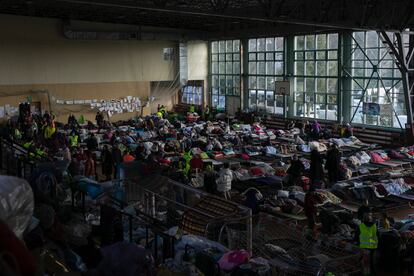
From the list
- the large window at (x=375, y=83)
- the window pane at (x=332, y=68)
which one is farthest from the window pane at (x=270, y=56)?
the large window at (x=375, y=83)

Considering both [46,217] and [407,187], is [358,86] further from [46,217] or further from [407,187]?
[46,217]

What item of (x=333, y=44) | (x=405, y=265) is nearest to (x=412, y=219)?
(x=405, y=265)

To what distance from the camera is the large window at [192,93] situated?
3406 cm

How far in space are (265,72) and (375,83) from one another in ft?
24.9

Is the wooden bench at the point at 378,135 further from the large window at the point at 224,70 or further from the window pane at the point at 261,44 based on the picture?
the large window at the point at 224,70

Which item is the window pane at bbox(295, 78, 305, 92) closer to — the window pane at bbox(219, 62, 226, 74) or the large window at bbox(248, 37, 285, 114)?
the large window at bbox(248, 37, 285, 114)

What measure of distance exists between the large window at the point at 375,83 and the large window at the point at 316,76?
1.11 m

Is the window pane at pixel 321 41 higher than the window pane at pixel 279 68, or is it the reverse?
the window pane at pixel 321 41

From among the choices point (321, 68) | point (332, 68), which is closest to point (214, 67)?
point (321, 68)

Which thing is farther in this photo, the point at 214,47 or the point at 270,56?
the point at 214,47

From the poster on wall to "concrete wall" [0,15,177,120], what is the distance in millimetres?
8307

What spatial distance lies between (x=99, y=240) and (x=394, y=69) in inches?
720

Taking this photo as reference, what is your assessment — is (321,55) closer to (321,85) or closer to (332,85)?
(321,85)

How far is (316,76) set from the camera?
82.6 feet
